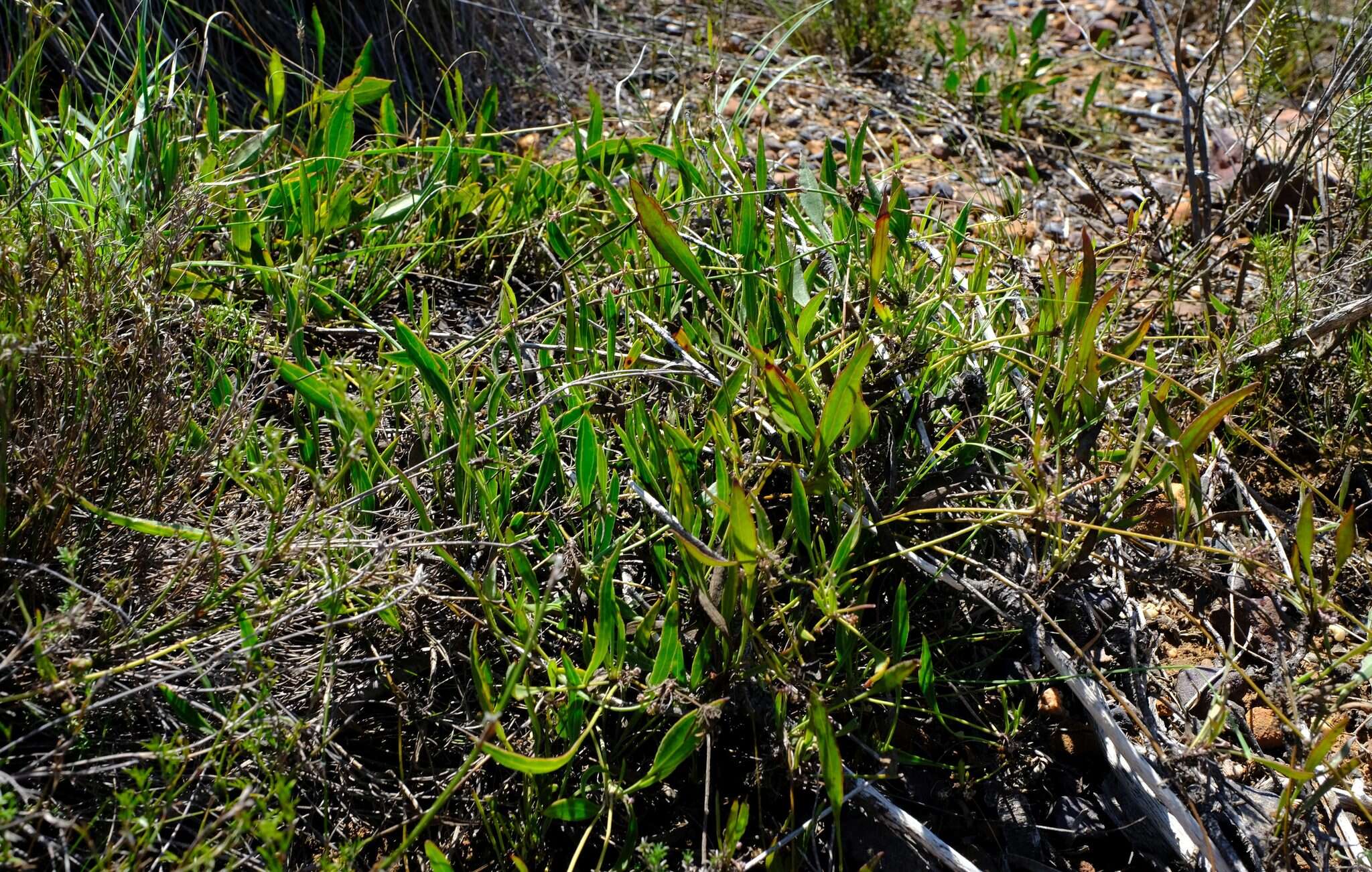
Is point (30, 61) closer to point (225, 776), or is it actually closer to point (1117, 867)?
point (225, 776)

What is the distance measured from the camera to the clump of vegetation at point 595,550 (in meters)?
1.31

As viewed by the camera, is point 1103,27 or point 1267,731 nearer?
point 1267,731

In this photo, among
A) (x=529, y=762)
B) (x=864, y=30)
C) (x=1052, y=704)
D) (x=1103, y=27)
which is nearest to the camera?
(x=529, y=762)

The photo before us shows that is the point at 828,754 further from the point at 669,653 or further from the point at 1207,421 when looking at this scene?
the point at 1207,421

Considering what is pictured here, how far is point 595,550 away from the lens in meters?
1.56

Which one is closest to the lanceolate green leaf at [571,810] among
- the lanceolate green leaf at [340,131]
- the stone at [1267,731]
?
the stone at [1267,731]

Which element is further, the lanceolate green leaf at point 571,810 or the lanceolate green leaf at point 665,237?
the lanceolate green leaf at point 665,237

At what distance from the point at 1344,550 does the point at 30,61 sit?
2.36m

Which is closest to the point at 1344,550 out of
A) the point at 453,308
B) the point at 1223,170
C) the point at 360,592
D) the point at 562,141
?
the point at 360,592

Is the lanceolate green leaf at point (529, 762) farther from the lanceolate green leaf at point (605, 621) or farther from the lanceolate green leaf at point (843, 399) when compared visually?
the lanceolate green leaf at point (843, 399)

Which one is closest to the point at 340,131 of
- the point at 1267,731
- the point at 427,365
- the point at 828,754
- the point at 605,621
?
the point at 427,365

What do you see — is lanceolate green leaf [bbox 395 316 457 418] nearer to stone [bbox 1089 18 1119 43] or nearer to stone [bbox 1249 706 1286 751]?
stone [bbox 1249 706 1286 751]

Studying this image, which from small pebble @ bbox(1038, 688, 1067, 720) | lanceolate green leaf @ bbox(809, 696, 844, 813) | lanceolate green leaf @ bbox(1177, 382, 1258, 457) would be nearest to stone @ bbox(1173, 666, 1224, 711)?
small pebble @ bbox(1038, 688, 1067, 720)

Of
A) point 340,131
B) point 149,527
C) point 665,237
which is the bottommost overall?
point 149,527
